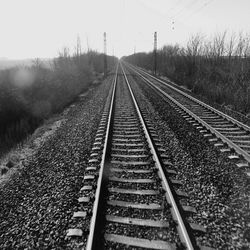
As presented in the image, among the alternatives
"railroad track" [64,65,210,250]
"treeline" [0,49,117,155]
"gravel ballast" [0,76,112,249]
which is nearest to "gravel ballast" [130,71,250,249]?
"railroad track" [64,65,210,250]

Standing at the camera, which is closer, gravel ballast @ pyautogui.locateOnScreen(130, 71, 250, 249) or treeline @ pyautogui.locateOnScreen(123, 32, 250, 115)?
gravel ballast @ pyautogui.locateOnScreen(130, 71, 250, 249)

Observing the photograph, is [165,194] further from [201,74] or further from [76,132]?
[201,74]

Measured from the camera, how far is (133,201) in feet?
11.5

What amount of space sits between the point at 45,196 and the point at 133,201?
5.68 ft

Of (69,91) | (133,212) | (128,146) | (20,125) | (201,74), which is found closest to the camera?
(133,212)

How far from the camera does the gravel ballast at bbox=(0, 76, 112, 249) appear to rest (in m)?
2.88

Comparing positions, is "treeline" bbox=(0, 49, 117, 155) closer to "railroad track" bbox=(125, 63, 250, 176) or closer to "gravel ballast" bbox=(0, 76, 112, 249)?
"gravel ballast" bbox=(0, 76, 112, 249)

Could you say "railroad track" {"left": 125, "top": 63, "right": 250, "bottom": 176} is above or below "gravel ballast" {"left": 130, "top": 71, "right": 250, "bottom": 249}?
above

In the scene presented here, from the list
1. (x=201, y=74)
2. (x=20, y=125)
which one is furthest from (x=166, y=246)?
(x=201, y=74)

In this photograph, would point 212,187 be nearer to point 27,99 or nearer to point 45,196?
point 45,196

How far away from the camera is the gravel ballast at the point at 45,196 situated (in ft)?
9.44

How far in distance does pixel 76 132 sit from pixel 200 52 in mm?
20709

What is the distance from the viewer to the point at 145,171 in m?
4.37

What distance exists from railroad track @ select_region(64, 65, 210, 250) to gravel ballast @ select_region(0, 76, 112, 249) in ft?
0.75
